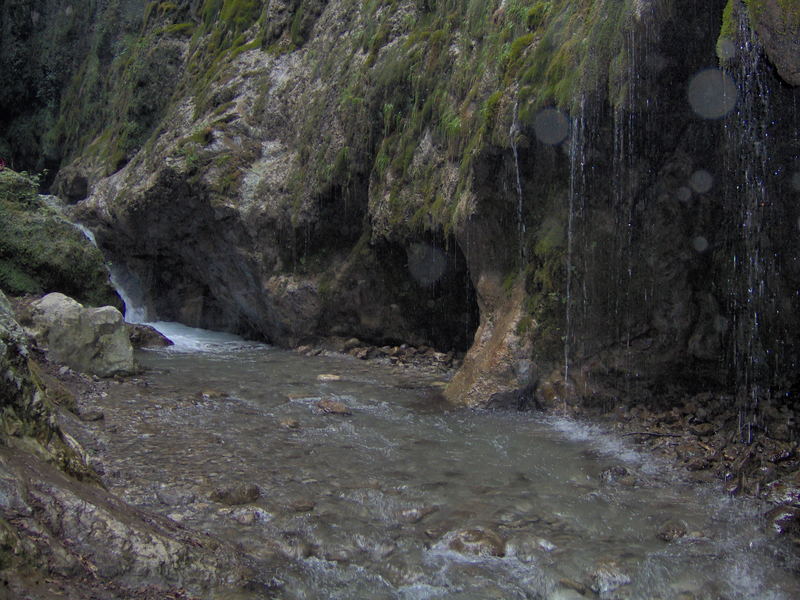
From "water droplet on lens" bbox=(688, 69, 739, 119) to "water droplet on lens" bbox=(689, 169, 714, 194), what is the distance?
2.10 ft

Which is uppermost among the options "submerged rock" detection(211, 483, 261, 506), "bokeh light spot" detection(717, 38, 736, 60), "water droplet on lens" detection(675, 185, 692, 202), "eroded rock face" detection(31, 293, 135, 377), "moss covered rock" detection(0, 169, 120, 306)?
"bokeh light spot" detection(717, 38, 736, 60)

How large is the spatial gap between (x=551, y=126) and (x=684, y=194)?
1761 mm

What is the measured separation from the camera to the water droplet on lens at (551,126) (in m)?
8.14

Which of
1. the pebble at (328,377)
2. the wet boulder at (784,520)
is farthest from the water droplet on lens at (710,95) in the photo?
the pebble at (328,377)

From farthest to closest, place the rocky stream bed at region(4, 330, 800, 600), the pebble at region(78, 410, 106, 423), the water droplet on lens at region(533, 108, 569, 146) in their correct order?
the water droplet on lens at region(533, 108, 569, 146) < the pebble at region(78, 410, 106, 423) < the rocky stream bed at region(4, 330, 800, 600)

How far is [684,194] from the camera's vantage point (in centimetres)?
783

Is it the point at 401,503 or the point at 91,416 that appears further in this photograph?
the point at 91,416

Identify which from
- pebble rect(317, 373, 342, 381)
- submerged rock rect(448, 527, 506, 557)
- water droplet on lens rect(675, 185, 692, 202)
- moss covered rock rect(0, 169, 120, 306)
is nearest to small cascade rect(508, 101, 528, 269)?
water droplet on lens rect(675, 185, 692, 202)

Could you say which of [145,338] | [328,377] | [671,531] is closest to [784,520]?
[671,531]

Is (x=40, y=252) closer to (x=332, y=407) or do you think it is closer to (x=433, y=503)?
(x=332, y=407)

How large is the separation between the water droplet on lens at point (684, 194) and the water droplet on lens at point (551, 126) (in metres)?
1.47

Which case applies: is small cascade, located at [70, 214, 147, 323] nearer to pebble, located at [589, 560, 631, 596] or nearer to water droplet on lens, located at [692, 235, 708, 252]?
water droplet on lens, located at [692, 235, 708, 252]

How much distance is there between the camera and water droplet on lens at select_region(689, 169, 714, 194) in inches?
301

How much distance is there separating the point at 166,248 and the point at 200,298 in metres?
1.55
